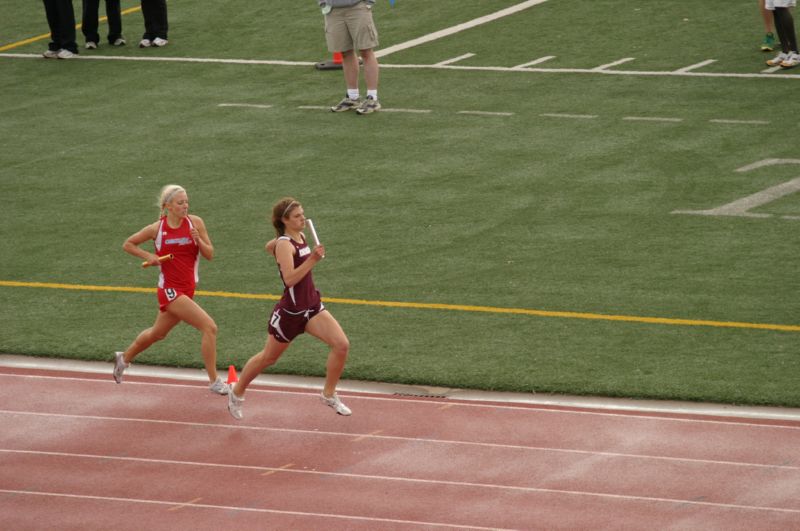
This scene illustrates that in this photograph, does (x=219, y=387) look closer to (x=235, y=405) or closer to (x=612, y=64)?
(x=235, y=405)

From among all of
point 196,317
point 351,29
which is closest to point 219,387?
point 196,317

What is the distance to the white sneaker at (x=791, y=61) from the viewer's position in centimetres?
2084

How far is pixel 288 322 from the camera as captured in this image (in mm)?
10984

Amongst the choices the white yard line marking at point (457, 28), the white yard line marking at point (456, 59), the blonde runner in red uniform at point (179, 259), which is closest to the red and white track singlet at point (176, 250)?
the blonde runner in red uniform at point (179, 259)

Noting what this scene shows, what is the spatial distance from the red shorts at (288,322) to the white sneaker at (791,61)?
11.9m

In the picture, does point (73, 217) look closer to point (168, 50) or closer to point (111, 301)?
point (111, 301)

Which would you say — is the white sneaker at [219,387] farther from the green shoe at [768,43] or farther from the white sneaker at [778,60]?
the green shoe at [768,43]

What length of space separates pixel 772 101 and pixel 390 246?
6.86 m

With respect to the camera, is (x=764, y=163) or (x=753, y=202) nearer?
(x=753, y=202)

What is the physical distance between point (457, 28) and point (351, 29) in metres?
5.20

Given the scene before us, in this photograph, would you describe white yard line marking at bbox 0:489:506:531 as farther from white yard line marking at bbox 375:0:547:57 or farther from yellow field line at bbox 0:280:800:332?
white yard line marking at bbox 375:0:547:57

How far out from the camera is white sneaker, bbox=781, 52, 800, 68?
68.4ft

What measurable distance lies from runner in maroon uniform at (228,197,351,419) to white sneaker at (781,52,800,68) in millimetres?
11939

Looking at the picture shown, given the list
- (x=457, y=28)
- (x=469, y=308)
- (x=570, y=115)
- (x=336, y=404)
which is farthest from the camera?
(x=457, y=28)
